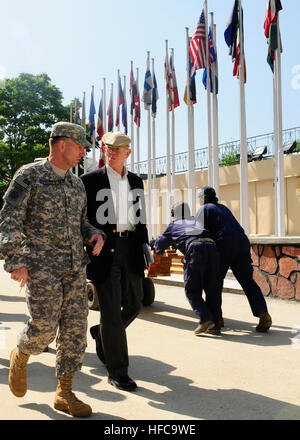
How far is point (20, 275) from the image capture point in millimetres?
2789

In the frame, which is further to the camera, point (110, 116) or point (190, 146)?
point (110, 116)

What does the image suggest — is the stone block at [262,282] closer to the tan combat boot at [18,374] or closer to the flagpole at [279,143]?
the flagpole at [279,143]

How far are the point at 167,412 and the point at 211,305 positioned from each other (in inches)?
106

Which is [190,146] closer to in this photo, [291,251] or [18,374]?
[291,251]

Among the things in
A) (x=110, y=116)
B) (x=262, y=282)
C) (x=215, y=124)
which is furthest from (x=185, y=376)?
(x=110, y=116)

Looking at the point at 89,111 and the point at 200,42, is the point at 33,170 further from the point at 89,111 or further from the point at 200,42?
the point at 89,111

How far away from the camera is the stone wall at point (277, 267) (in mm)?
7582

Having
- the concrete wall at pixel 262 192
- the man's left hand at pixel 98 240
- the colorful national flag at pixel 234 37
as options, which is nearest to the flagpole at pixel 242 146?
the colorful national flag at pixel 234 37

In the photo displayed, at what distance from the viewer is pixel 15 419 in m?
2.82

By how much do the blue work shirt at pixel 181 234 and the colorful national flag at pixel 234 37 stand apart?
27.6 ft

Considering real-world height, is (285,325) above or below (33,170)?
below

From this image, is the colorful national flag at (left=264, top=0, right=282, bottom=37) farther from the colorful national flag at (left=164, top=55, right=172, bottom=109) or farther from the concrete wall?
the concrete wall

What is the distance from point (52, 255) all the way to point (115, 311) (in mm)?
880
